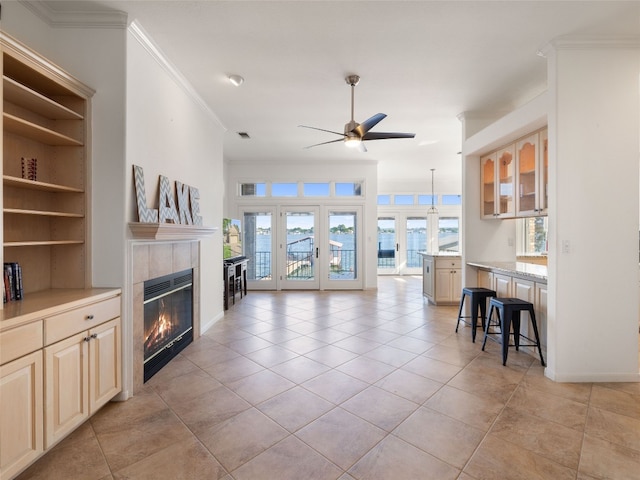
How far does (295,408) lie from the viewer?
7.45ft

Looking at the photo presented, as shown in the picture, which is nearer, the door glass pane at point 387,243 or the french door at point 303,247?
the french door at point 303,247

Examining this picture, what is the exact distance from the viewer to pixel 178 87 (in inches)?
133

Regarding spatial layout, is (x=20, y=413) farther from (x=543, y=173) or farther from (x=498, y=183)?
(x=498, y=183)

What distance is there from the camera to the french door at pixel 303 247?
283 inches

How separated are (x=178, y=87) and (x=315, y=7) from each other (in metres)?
1.87

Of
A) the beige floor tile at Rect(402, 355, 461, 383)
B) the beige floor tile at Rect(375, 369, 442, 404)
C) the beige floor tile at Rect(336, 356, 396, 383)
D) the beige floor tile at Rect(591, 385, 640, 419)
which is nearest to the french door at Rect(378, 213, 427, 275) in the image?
the beige floor tile at Rect(402, 355, 461, 383)

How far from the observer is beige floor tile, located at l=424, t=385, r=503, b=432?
2117mm

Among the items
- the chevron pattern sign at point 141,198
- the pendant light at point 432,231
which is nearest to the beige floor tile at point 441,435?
the chevron pattern sign at point 141,198

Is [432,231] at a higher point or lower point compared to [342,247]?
higher

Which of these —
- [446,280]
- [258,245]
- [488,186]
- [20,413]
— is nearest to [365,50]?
[488,186]

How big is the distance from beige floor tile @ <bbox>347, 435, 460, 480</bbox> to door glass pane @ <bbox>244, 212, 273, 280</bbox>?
565 cm

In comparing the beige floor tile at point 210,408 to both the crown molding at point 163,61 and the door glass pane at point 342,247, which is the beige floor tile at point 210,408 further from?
the door glass pane at point 342,247

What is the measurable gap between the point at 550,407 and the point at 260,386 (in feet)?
7.47

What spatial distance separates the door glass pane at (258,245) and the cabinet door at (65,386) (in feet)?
17.1
